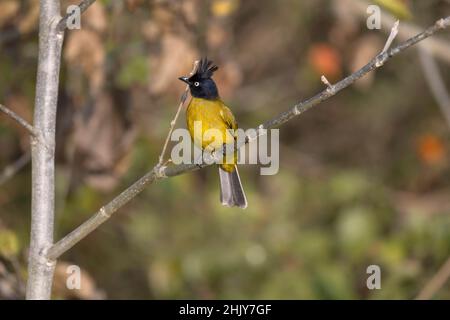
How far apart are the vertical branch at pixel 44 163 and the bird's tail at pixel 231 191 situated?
4.46 feet

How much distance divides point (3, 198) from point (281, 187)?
212 centimetres

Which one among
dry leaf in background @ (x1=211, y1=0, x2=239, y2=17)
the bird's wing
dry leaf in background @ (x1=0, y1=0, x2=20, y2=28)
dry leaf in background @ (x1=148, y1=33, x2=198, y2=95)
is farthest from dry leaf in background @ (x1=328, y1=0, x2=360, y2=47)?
dry leaf in background @ (x1=0, y1=0, x2=20, y2=28)

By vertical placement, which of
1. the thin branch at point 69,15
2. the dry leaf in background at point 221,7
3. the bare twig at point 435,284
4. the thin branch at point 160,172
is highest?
the dry leaf in background at point 221,7

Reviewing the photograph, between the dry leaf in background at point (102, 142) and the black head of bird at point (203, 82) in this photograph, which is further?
the dry leaf in background at point (102, 142)

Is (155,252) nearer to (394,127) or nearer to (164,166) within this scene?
(394,127)

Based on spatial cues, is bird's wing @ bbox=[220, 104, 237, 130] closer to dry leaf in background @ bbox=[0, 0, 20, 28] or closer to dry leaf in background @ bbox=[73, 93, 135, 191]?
dry leaf in background @ bbox=[73, 93, 135, 191]

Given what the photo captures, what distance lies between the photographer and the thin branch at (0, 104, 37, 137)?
1.98 metres

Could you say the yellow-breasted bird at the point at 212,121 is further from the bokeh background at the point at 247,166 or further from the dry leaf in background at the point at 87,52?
the dry leaf in background at the point at 87,52

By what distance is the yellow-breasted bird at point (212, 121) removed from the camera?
11.1 ft

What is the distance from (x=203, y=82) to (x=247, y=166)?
11.7 ft

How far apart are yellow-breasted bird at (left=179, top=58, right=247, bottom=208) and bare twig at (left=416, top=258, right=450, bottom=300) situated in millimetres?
1068

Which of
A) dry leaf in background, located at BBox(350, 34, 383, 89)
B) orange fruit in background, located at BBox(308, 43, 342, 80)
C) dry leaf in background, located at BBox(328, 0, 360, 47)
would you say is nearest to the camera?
dry leaf in background, located at BBox(350, 34, 383, 89)

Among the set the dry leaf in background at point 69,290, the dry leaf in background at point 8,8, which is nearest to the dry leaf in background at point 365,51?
the dry leaf in background at point 8,8
